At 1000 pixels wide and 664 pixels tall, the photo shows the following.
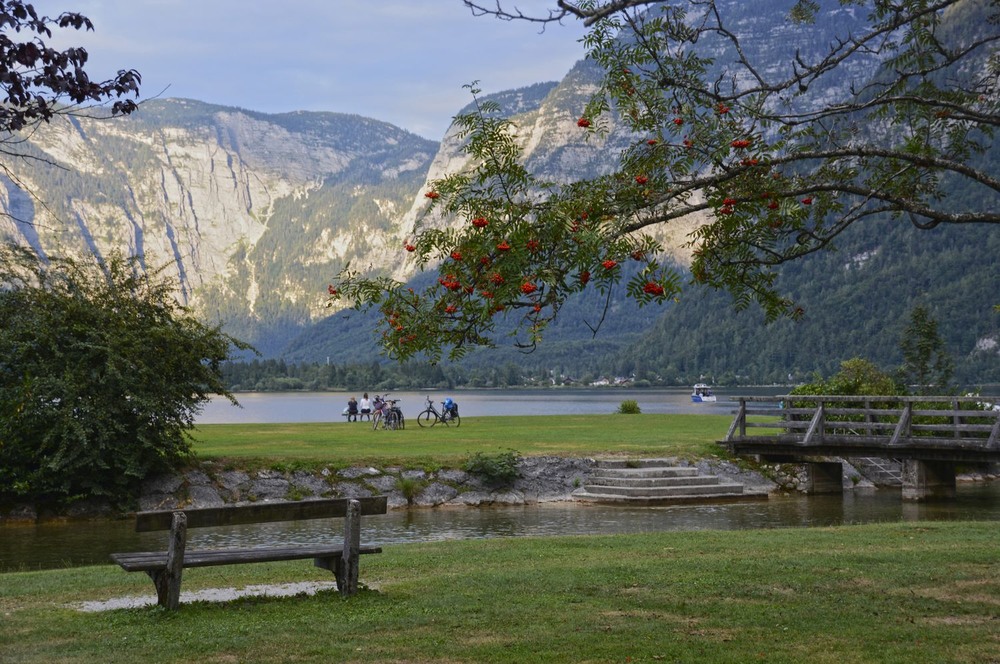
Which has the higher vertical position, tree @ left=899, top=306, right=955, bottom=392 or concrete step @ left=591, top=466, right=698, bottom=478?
tree @ left=899, top=306, right=955, bottom=392

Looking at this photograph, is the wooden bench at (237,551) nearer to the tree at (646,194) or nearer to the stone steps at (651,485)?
the tree at (646,194)

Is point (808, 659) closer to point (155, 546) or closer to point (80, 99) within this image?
point (80, 99)

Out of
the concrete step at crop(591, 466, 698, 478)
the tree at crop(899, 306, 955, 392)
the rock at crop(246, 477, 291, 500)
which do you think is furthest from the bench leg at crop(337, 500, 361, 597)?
the tree at crop(899, 306, 955, 392)

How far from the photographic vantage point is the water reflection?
21.7 metres

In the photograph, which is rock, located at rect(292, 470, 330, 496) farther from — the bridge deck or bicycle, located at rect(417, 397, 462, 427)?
bicycle, located at rect(417, 397, 462, 427)

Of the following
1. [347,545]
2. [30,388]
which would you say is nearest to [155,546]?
[30,388]

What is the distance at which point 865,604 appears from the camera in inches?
434

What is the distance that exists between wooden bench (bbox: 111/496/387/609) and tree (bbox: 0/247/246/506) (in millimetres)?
17517

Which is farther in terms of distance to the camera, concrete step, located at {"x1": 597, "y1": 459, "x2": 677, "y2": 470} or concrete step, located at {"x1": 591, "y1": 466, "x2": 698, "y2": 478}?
concrete step, located at {"x1": 597, "y1": 459, "x2": 677, "y2": 470}

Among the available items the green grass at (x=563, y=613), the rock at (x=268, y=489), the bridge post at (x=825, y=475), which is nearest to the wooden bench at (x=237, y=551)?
the green grass at (x=563, y=613)

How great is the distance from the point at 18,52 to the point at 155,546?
50.4ft

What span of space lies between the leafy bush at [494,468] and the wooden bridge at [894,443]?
7.85 metres

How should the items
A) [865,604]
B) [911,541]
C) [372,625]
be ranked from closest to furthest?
1. [372,625]
2. [865,604]
3. [911,541]

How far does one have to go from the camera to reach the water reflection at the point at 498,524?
2173cm
